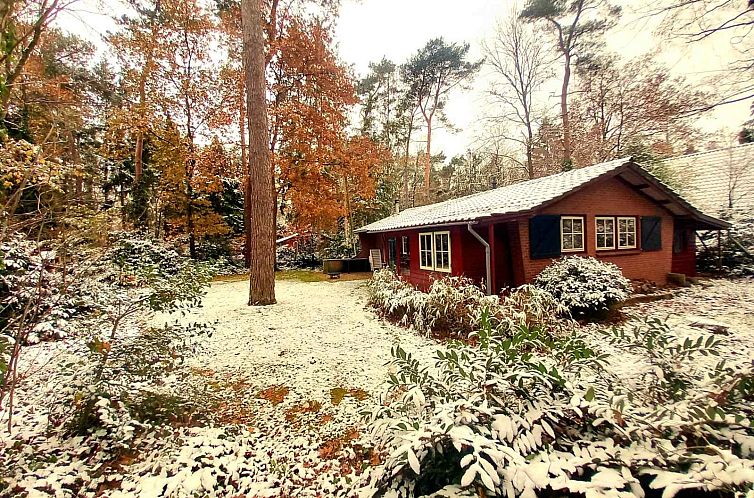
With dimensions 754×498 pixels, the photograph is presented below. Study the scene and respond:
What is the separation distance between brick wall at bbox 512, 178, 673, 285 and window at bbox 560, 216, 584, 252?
13cm

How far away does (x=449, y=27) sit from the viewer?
16.4m

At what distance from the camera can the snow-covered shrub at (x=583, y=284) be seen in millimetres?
6156

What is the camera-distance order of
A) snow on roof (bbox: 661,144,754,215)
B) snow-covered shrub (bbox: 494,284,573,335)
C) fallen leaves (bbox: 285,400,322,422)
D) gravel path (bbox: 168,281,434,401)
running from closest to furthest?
fallen leaves (bbox: 285,400,322,422)
gravel path (bbox: 168,281,434,401)
snow-covered shrub (bbox: 494,284,573,335)
snow on roof (bbox: 661,144,754,215)

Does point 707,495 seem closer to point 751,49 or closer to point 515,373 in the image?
point 515,373

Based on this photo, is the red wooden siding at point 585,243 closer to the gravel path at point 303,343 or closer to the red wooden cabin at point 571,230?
the red wooden cabin at point 571,230

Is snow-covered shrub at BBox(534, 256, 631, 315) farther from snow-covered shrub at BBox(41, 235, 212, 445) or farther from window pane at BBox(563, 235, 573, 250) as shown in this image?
snow-covered shrub at BBox(41, 235, 212, 445)

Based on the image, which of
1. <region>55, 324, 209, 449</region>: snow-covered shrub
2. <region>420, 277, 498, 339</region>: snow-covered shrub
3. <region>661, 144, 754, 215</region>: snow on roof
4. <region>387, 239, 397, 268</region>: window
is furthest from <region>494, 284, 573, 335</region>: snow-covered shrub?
<region>661, 144, 754, 215</region>: snow on roof

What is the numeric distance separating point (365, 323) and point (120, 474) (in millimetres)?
4510

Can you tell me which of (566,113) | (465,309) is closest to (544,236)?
(465,309)

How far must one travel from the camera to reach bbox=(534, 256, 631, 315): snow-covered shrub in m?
6.16

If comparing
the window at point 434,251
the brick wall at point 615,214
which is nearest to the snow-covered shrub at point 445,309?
the window at point 434,251

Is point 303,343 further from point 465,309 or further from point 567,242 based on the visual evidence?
point 567,242

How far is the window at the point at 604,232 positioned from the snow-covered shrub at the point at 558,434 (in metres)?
7.62

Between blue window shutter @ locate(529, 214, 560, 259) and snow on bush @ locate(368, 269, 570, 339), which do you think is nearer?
snow on bush @ locate(368, 269, 570, 339)
